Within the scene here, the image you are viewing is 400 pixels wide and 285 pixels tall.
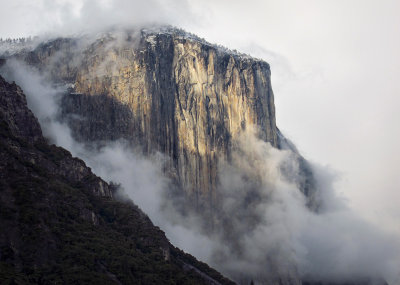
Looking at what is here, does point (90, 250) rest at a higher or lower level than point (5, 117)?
lower

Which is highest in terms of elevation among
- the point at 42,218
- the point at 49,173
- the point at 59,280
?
the point at 49,173

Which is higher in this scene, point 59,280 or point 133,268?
point 133,268

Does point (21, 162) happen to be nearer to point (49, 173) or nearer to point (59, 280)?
point (49, 173)

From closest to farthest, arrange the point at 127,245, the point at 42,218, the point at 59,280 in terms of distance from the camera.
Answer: the point at 59,280 < the point at 42,218 < the point at 127,245

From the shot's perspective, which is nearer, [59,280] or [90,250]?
[59,280]

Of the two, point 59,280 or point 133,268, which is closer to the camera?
point 59,280

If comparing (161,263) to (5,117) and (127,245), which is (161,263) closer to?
(127,245)

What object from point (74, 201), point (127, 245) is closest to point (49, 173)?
point (74, 201)

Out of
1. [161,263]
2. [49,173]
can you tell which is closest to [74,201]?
[49,173]

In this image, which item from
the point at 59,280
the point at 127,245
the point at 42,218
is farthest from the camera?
the point at 127,245
